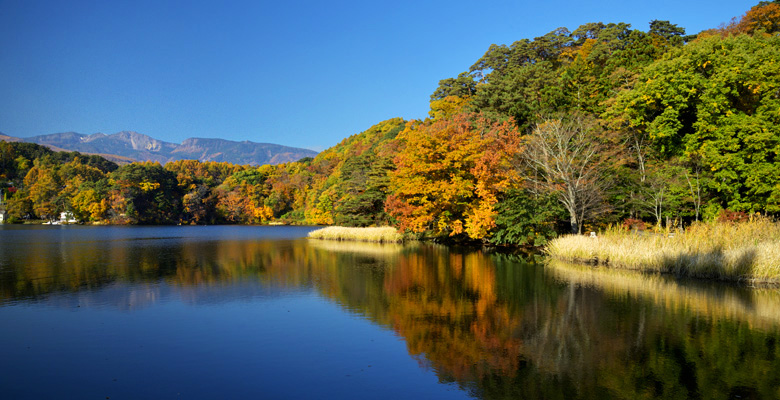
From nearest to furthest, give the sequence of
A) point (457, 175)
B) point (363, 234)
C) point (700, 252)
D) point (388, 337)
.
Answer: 1. point (388, 337)
2. point (700, 252)
3. point (457, 175)
4. point (363, 234)

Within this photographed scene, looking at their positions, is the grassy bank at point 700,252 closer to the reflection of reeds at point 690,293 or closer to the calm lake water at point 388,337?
the reflection of reeds at point 690,293

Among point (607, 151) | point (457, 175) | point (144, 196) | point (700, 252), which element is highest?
point (607, 151)

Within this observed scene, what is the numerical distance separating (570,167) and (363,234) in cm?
1866

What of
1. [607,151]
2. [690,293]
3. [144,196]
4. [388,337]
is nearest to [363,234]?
[607,151]

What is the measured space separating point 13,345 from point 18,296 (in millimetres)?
6420

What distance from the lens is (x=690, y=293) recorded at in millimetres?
14562

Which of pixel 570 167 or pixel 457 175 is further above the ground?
pixel 570 167

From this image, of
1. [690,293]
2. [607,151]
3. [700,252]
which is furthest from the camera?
[607,151]

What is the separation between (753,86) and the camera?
89.3 ft

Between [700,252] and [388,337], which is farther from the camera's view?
[700,252]

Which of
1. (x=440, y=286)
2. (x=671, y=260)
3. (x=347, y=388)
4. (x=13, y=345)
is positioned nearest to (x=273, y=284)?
(x=440, y=286)

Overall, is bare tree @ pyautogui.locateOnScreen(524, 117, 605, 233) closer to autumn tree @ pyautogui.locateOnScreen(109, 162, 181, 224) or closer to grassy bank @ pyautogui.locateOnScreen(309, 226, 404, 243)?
grassy bank @ pyautogui.locateOnScreen(309, 226, 404, 243)

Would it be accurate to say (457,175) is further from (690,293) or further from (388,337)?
(388,337)

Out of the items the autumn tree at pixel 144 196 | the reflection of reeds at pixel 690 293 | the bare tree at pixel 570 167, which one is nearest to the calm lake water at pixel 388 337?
the reflection of reeds at pixel 690 293
